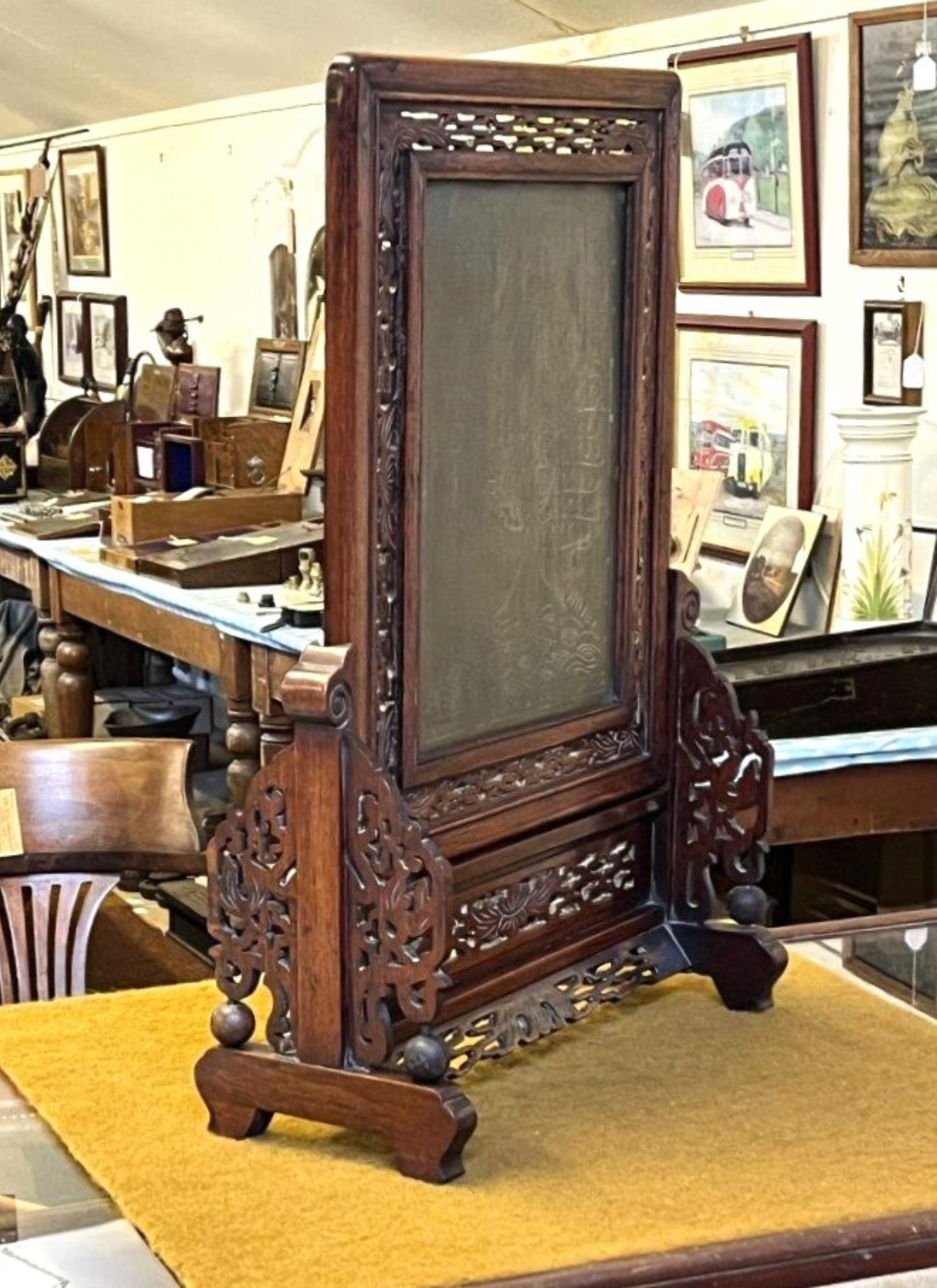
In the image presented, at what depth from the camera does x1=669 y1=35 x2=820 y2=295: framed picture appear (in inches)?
157

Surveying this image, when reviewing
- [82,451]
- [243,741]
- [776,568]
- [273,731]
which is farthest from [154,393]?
[776,568]

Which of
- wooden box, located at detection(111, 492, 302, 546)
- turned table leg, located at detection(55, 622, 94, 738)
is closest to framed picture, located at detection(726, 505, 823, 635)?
wooden box, located at detection(111, 492, 302, 546)

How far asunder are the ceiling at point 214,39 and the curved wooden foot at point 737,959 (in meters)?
2.72

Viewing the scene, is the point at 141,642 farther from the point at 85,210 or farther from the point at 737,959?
the point at 737,959

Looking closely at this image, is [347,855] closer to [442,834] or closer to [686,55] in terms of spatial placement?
[442,834]

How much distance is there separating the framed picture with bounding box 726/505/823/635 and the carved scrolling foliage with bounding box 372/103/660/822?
2.28 metres

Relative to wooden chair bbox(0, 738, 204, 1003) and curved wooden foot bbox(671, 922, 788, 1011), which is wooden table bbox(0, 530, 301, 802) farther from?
curved wooden foot bbox(671, 922, 788, 1011)

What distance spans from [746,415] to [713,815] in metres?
2.41

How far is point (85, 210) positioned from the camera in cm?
805

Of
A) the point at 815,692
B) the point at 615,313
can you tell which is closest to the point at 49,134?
the point at 815,692

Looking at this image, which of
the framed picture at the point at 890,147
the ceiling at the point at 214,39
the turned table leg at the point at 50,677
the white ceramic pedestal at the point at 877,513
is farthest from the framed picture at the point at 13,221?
the white ceramic pedestal at the point at 877,513

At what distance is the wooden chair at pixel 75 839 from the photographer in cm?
250

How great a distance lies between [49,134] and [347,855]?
7.18 metres

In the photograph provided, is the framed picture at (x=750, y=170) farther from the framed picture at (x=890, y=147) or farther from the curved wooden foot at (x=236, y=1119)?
the curved wooden foot at (x=236, y=1119)
